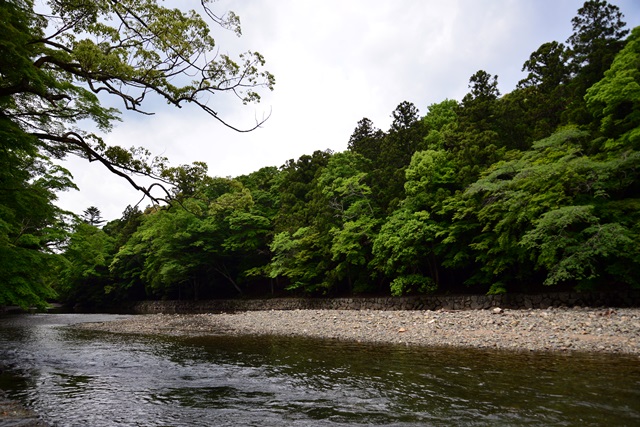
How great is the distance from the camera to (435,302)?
23.4m

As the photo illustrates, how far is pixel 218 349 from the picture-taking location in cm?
1490

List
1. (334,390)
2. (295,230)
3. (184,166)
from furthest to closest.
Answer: (295,230), (184,166), (334,390)

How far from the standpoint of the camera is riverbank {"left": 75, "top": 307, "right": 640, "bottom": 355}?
12.4 m

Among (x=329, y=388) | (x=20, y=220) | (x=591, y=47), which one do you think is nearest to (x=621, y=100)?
(x=591, y=47)

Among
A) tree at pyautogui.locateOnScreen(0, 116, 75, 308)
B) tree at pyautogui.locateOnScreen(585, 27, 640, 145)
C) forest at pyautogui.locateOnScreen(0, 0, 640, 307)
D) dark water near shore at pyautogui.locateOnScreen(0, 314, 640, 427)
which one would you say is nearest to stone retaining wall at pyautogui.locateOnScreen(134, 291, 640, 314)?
forest at pyautogui.locateOnScreen(0, 0, 640, 307)

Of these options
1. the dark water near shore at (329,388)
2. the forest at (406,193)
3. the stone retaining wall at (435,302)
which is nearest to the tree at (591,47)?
the forest at (406,193)

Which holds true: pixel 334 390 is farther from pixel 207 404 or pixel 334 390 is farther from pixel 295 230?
pixel 295 230

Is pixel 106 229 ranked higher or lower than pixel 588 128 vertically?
higher

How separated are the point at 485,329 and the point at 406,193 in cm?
1107

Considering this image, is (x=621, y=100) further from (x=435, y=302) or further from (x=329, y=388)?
(x=329, y=388)

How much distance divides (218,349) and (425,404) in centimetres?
998

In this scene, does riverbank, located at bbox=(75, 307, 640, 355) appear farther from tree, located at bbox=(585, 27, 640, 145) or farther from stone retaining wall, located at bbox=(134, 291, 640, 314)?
tree, located at bbox=(585, 27, 640, 145)

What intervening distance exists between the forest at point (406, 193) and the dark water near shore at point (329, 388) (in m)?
3.74

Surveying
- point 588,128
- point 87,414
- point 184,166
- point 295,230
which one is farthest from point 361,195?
point 87,414
